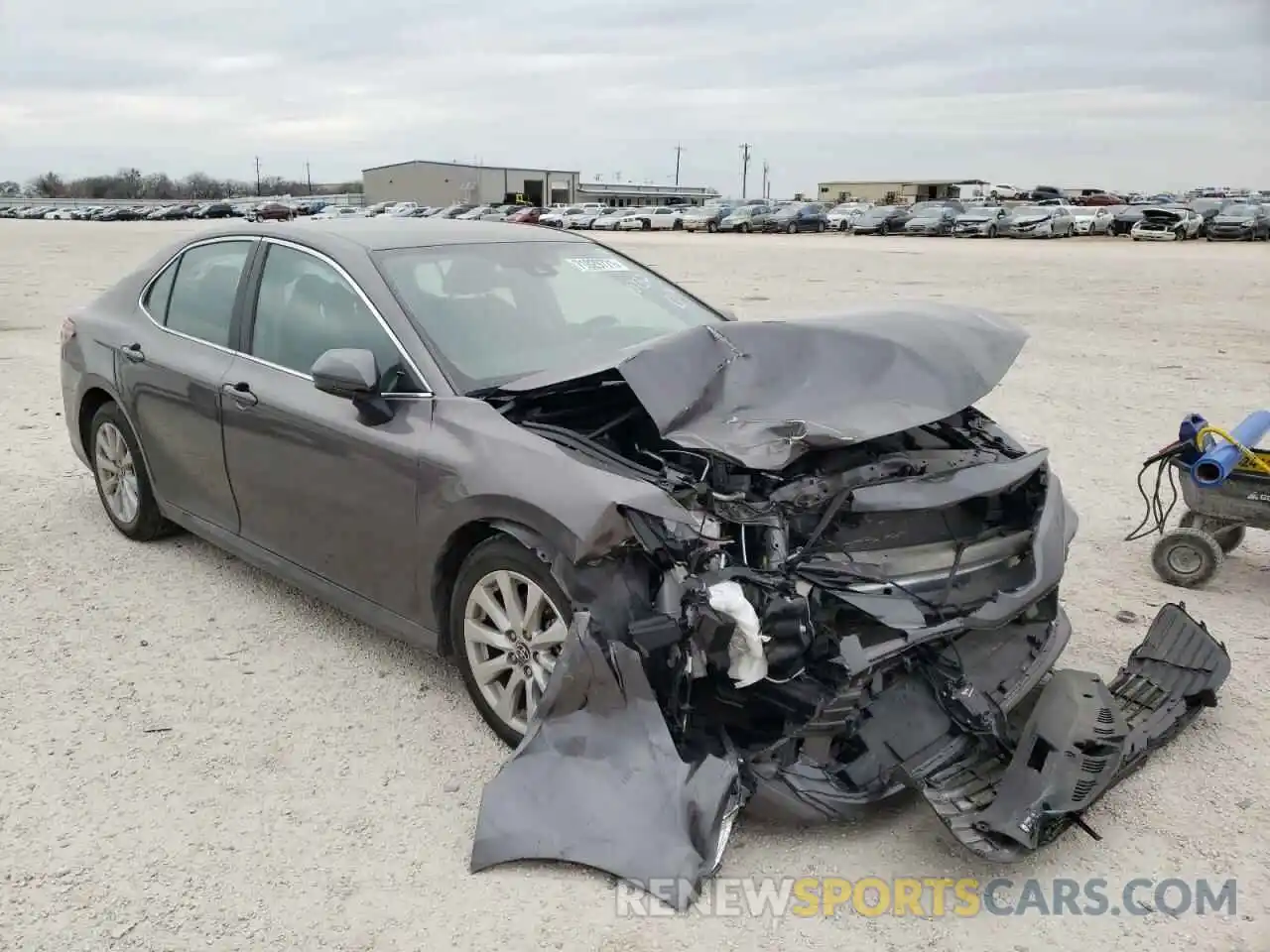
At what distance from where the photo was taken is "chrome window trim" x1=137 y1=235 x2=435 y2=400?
3840 millimetres

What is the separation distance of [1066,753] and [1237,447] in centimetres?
243

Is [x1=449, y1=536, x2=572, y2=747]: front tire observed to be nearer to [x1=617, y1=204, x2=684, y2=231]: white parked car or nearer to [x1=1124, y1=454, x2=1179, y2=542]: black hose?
[x1=1124, y1=454, x2=1179, y2=542]: black hose

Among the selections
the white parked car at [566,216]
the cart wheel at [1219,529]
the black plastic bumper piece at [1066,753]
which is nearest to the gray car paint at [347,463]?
the black plastic bumper piece at [1066,753]

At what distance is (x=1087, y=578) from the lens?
5.12m

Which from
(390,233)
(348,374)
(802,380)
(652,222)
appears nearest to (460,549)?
(348,374)

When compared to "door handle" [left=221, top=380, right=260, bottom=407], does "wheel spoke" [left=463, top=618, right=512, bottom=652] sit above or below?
below

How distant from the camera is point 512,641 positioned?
3.50 metres

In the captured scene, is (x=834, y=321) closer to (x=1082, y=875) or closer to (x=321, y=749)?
(x=1082, y=875)

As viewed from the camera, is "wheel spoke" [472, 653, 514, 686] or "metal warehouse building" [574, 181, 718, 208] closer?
"wheel spoke" [472, 653, 514, 686]

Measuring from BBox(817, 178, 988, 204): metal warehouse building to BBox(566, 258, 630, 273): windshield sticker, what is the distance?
95.7 m

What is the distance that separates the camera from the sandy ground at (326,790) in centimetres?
279

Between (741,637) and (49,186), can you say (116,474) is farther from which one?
(49,186)

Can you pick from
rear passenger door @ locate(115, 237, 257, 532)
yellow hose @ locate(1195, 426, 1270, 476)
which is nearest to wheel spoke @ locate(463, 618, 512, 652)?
rear passenger door @ locate(115, 237, 257, 532)

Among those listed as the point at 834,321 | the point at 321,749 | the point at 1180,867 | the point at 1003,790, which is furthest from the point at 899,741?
the point at 321,749
